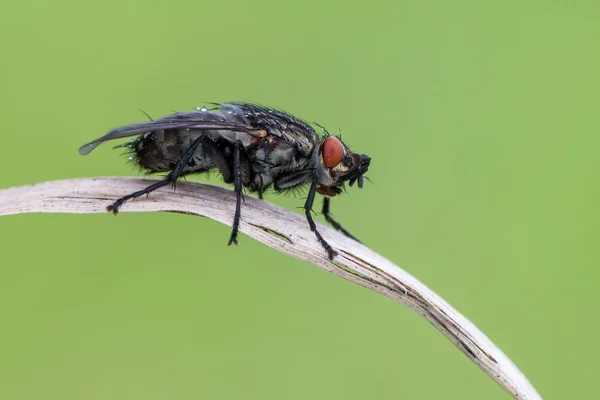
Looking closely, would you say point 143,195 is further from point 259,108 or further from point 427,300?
point 427,300

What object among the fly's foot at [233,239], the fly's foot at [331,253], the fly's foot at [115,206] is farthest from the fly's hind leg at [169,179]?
the fly's foot at [331,253]

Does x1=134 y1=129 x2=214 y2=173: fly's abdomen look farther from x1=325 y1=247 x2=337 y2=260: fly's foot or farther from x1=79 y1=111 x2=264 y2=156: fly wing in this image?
x1=325 y1=247 x2=337 y2=260: fly's foot

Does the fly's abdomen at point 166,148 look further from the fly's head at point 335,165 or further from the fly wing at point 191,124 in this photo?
the fly's head at point 335,165

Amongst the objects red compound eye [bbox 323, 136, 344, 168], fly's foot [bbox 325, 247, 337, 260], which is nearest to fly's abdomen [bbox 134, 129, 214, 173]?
red compound eye [bbox 323, 136, 344, 168]

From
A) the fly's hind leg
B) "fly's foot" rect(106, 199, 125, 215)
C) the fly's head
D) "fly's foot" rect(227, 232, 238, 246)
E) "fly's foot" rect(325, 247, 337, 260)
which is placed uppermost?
the fly's head

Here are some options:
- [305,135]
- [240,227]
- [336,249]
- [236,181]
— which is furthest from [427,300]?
[305,135]

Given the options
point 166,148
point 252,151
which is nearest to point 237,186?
point 252,151
